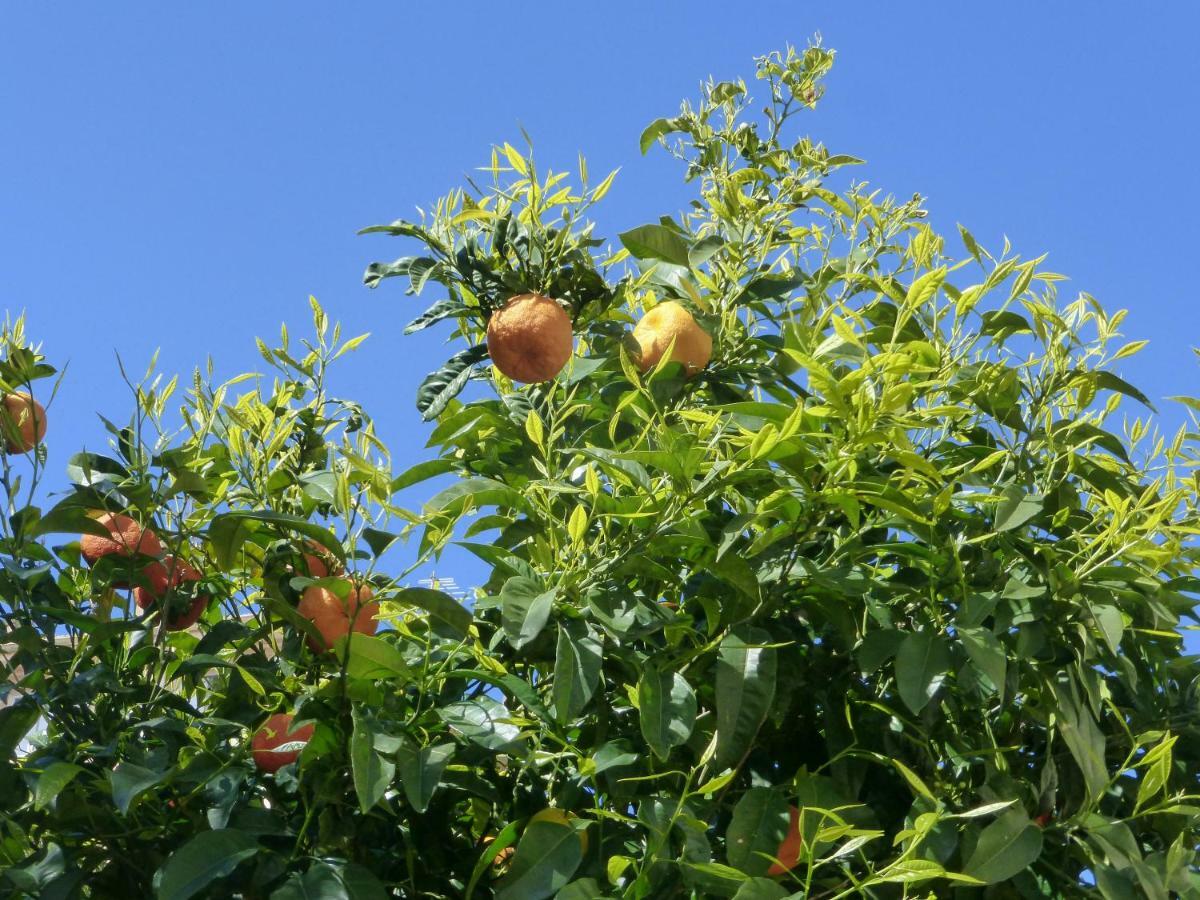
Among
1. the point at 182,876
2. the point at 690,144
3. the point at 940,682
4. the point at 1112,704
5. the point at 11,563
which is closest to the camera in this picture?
the point at 182,876

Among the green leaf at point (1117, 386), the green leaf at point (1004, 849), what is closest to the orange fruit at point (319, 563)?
the green leaf at point (1004, 849)

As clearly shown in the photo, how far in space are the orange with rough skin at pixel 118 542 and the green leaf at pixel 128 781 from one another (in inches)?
13.9

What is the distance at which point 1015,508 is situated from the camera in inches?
56.2

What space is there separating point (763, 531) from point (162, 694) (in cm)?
70

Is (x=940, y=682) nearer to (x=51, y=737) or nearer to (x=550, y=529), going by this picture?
(x=550, y=529)

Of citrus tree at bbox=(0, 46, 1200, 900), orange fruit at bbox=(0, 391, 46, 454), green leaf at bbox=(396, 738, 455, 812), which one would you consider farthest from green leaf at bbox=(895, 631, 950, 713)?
orange fruit at bbox=(0, 391, 46, 454)

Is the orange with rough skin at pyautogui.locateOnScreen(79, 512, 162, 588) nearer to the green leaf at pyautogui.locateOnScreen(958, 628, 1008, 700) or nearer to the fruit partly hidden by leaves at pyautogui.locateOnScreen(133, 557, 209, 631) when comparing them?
the fruit partly hidden by leaves at pyautogui.locateOnScreen(133, 557, 209, 631)

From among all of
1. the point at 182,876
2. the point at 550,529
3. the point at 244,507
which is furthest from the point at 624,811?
the point at 244,507

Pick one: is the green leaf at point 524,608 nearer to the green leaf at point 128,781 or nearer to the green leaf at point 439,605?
the green leaf at point 439,605

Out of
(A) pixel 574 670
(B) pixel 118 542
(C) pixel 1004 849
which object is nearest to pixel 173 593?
(B) pixel 118 542

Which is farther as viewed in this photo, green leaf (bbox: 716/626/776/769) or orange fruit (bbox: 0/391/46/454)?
orange fruit (bbox: 0/391/46/454)

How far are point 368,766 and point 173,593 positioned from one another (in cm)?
49

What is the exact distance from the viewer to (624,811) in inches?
58.7

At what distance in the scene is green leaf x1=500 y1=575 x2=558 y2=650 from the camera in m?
1.27
